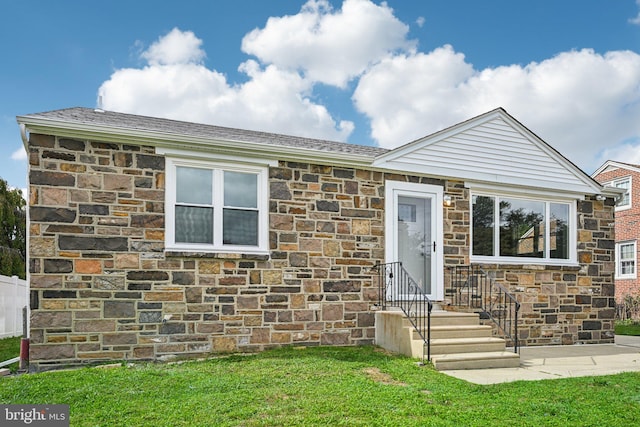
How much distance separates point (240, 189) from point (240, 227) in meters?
0.61

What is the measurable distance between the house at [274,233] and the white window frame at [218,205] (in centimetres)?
2

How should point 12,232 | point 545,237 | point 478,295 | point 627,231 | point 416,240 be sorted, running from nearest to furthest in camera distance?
point 416,240 < point 478,295 < point 545,237 < point 627,231 < point 12,232

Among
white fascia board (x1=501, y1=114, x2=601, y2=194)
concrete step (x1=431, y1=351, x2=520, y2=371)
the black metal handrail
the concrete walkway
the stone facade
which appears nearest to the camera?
the concrete walkway

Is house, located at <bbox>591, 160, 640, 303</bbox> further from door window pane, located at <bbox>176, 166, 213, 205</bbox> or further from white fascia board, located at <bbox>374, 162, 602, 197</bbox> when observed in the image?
door window pane, located at <bbox>176, 166, 213, 205</bbox>

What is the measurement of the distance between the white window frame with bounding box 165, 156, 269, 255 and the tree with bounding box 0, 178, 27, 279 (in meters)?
14.5

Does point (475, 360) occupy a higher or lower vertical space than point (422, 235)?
lower

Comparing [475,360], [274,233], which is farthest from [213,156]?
[475,360]

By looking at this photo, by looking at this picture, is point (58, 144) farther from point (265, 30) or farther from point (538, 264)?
point (538, 264)

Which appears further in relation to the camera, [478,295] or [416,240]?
[478,295]

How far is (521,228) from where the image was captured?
949 cm

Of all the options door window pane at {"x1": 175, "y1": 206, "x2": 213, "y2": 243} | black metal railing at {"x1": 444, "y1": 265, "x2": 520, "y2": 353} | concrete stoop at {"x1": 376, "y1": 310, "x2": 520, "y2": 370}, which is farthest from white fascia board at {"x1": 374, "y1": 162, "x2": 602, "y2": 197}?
door window pane at {"x1": 175, "y1": 206, "x2": 213, "y2": 243}

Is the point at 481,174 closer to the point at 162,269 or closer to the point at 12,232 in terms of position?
the point at 162,269

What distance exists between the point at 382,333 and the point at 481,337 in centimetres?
157

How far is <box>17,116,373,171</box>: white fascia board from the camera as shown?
6445mm
